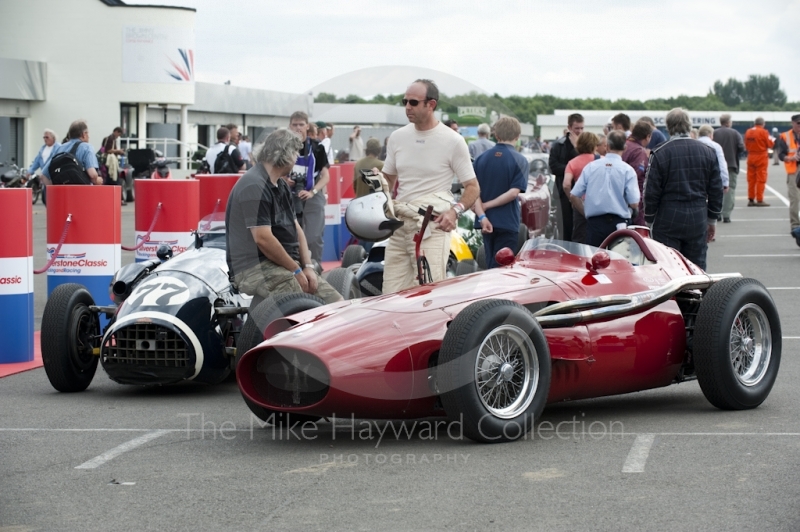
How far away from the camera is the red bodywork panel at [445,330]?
6070 mm

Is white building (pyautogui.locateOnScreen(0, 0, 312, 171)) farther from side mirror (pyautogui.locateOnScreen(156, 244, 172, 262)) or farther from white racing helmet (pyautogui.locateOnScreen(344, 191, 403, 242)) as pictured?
white racing helmet (pyautogui.locateOnScreen(344, 191, 403, 242))

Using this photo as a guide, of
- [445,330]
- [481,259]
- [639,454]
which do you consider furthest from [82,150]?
[639,454]

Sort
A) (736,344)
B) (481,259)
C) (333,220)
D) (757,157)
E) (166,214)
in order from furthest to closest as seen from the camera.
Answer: (757,157), (333,220), (481,259), (166,214), (736,344)

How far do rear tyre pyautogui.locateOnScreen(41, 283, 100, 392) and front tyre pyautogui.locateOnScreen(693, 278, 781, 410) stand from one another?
4.14 meters

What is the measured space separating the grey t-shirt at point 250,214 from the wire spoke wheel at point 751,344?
3.10 m

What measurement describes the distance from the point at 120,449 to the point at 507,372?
211 centimetres

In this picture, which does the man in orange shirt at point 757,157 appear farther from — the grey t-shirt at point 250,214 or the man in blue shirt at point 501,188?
the grey t-shirt at point 250,214

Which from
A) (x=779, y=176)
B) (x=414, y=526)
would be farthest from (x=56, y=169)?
(x=779, y=176)

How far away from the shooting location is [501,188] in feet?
34.8

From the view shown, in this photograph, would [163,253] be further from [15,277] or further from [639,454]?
[639,454]

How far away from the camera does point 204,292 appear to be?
26.6 feet

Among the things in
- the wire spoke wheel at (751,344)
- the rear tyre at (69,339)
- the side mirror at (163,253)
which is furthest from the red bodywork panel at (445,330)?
the side mirror at (163,253)

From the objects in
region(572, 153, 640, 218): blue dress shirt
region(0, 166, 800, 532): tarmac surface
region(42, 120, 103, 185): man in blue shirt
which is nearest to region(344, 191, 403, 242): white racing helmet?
region(0, 166, 800, 532): tarmac surface

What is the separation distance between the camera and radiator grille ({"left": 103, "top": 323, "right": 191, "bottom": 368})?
25.5 ft
